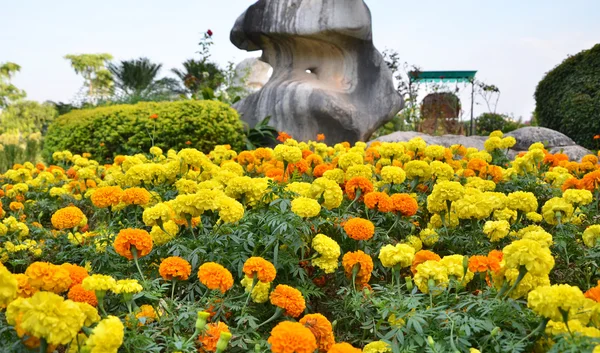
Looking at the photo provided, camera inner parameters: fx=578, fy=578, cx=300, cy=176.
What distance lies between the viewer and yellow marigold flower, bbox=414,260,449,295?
6.66ft

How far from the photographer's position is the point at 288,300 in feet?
6.63

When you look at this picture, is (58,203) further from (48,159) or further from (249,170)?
(48,159)

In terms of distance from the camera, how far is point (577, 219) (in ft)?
10.8

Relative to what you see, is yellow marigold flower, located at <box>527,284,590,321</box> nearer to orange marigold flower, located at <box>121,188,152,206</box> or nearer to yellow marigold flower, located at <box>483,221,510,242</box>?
yellow marigold flower, located at <box>483,221,510,242</box>

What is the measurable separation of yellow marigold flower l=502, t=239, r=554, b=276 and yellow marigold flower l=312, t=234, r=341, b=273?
30.7 inches

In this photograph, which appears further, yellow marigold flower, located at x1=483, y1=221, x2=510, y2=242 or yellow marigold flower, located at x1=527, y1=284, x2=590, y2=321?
yellow marigold flower, located at x1=483, y1=221, x2=510, y2=242

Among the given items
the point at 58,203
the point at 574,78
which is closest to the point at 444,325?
the point at 58,203

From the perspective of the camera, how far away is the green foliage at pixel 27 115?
1265 inches

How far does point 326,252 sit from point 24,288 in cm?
114

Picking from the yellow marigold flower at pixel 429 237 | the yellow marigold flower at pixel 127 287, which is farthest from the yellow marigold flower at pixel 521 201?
the yellow marigold flower at pixel 127 287

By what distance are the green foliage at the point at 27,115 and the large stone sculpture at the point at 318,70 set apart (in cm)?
2646

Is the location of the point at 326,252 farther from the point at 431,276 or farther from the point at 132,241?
the point at 132,241

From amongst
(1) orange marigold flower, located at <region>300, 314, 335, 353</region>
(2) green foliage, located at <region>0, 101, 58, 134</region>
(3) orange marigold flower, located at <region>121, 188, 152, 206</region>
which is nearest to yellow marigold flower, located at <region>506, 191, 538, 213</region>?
(1) orange marigold flower, located at <region>300, 314, 335, 353</region>

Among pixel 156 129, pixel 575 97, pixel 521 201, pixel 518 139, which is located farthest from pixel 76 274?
pixel 575 97
